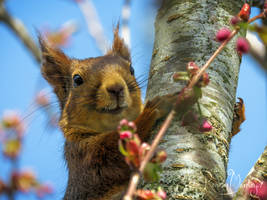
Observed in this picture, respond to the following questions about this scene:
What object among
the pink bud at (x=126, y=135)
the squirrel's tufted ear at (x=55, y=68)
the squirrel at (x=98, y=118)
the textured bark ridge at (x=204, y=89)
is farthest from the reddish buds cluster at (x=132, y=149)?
Answer: the squirrel's tufted ear at (x=55, y=68)

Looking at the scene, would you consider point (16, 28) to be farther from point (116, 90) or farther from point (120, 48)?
point (116, 90)

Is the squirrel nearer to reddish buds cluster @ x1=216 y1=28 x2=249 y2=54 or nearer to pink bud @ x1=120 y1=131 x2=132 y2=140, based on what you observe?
reddish buds cluster @ x1=216 y1=28 x2=249 y2=54

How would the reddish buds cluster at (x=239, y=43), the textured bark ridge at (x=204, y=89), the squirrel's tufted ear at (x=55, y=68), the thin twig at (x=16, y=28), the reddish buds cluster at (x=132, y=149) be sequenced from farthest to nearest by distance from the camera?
the thin twig at (x=16, y=28) < the squirrel's tufted ear at (x=55, y=68) < the textured bark ridge at (x=204, y=89) < the reddish buds cluster at (x=239, y=43) < the reddish buds cluster at (x=132, y=149)

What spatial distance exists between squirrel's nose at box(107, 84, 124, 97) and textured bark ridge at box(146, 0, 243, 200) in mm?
405

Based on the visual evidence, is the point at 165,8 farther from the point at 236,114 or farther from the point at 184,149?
the point at 184,149

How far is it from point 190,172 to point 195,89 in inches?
24.7

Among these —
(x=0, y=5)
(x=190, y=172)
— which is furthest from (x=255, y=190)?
(x=0, y=5)

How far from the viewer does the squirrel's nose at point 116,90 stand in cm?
271

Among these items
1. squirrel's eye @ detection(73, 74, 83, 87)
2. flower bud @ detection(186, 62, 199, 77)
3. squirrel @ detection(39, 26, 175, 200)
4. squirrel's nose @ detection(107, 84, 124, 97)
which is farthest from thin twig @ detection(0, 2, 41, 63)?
flower bud @ detection(186, 62, 199, 77)

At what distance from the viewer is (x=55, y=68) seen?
3672 mm

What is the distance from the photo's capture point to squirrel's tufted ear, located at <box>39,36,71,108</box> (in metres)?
3.52

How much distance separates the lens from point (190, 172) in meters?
1.67

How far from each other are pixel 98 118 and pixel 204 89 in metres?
1.21

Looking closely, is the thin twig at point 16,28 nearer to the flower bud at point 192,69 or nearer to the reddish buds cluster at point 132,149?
the flower bud at point 192,69
